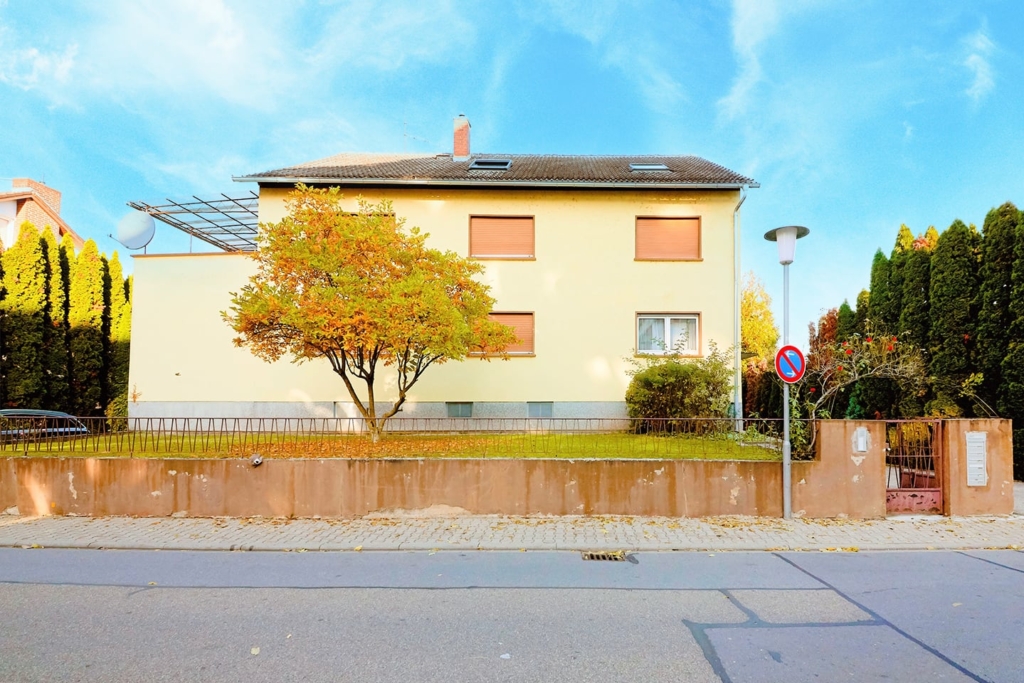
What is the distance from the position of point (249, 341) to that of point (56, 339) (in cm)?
1320

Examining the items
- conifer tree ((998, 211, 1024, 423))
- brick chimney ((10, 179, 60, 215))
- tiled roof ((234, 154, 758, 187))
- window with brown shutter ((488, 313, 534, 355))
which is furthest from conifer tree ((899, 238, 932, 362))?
brick chimney ((10, 179, 60, 215))

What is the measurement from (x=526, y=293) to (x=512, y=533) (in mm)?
10019

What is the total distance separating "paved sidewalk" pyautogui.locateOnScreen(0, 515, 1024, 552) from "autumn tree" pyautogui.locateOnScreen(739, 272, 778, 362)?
23.9m

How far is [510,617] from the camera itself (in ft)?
15.6

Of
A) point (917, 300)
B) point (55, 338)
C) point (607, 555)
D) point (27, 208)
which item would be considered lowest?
point (607, 555)

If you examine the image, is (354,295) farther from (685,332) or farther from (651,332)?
(685,332)

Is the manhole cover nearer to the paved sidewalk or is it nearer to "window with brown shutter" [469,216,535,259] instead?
the paved sidewalk

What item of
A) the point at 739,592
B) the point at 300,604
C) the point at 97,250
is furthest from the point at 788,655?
the point at 97,250

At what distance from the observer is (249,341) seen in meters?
10.5

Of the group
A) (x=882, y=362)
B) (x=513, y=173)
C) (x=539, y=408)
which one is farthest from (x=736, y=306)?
(x=513, y=173)

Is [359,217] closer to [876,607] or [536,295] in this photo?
[536,295]

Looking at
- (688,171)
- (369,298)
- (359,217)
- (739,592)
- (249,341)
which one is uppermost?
(688,171)

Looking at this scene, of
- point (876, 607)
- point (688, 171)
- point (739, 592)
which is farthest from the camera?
point (688, 171)

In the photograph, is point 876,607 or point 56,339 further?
point 56,339
